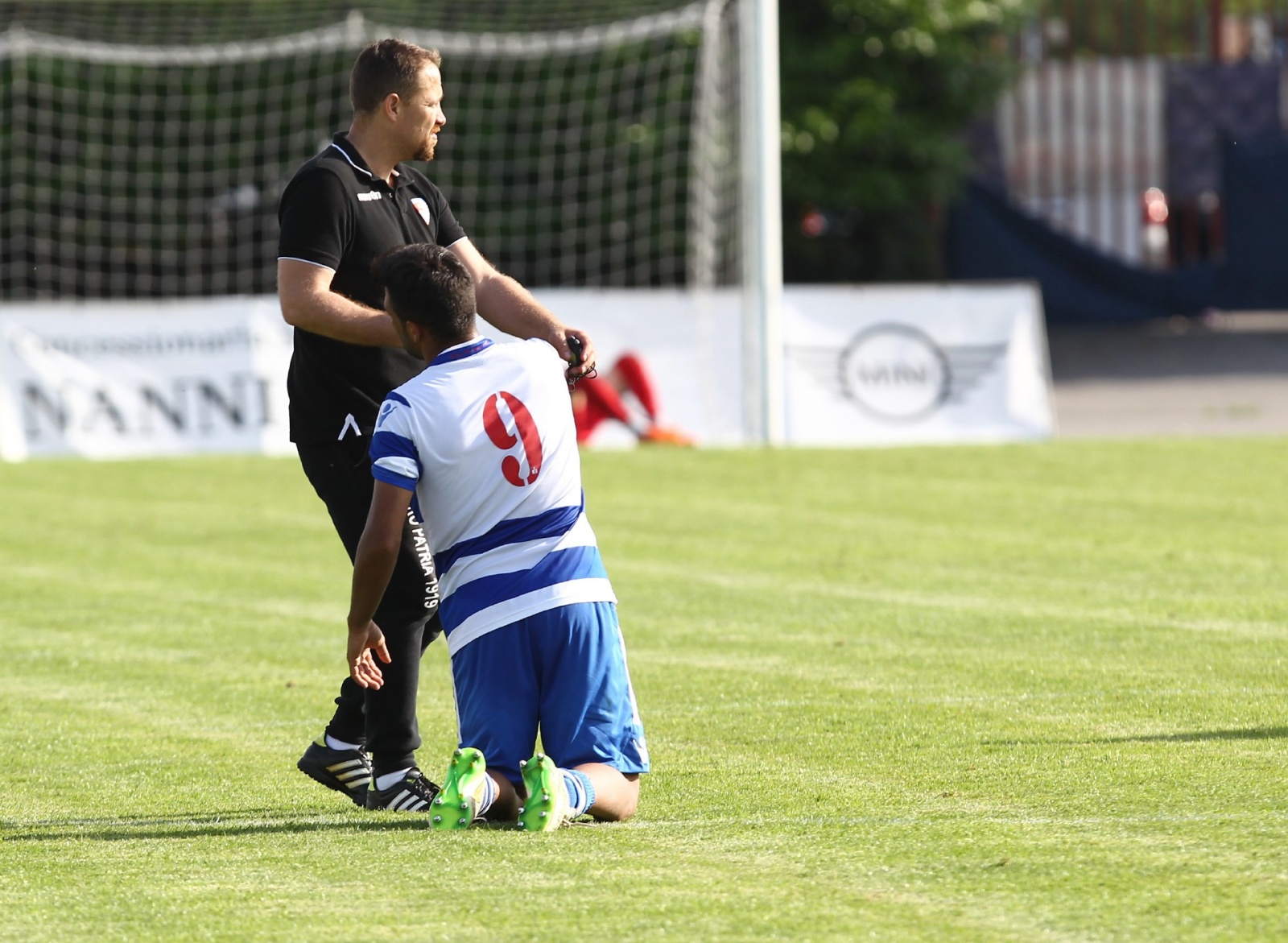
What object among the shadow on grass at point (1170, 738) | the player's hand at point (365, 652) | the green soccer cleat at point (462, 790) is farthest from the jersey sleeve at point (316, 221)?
the shadow on grass at point (1170, 738)

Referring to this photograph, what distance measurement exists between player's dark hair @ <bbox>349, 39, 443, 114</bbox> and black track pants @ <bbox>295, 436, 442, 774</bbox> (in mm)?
883

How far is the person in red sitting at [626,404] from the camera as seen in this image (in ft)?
57.4

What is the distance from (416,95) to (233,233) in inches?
792

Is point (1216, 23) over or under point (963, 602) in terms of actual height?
over

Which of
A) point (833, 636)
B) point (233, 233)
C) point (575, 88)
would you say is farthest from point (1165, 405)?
point (833, 636)

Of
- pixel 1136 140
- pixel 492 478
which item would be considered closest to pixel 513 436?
pixel 492 478

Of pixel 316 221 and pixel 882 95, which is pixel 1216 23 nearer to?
pixel 882 95

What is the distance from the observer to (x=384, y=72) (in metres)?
5.43

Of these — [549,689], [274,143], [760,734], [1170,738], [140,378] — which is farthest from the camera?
[274,143]

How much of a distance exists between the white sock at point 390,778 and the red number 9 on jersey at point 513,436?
92 centimetres

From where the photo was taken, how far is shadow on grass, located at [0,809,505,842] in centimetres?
505

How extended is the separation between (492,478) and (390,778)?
952 mm

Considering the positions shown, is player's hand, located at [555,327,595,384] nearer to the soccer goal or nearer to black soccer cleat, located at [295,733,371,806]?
black soccer cleat, located at [295,733,371,806]

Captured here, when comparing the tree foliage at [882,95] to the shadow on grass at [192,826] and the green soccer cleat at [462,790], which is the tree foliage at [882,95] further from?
the green soccer cleat at [462,790]
